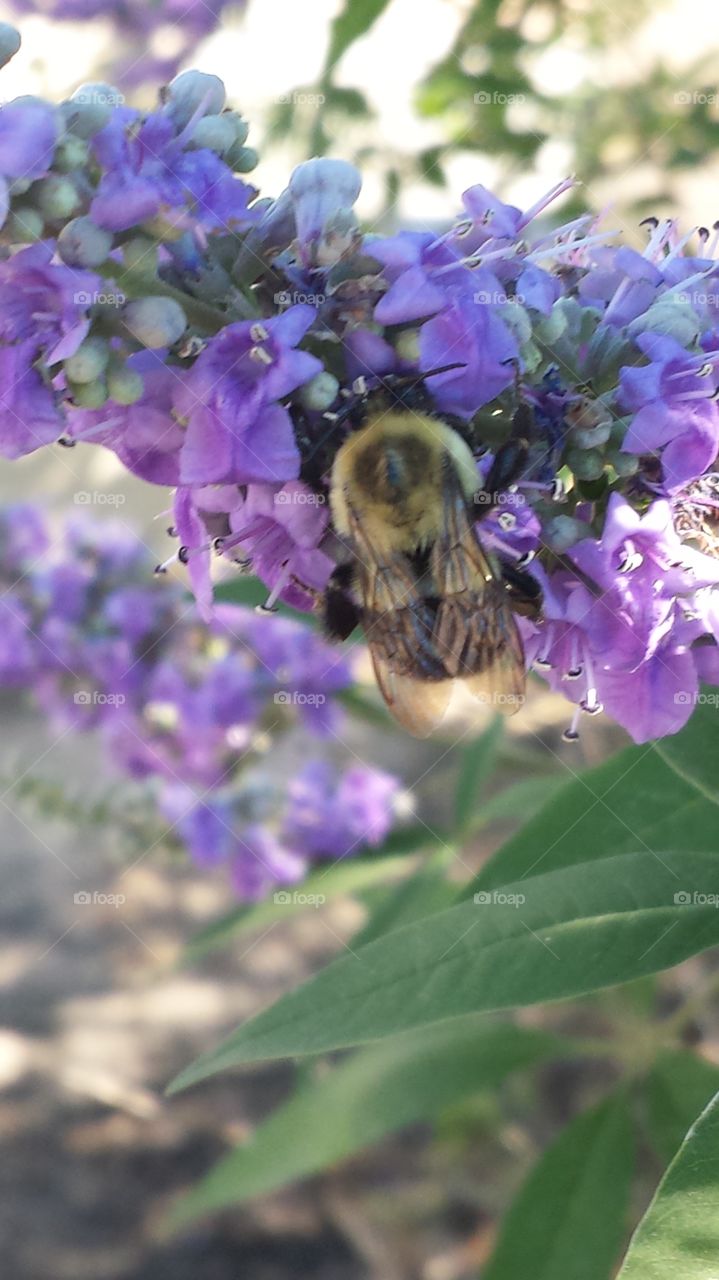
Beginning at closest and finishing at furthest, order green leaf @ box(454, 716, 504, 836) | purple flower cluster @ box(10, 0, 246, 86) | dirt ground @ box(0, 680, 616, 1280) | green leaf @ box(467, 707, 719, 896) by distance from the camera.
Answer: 1. green leaf @ box(467, 707, 719, 896)
2. green leaf @ box(454, 716, 504, 836)
3. dirt ground @ box(0, 680, 616, 1280)
4. purple flower cluster @ box(10, 0, 246, 86)

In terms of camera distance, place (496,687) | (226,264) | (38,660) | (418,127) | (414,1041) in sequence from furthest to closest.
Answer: (418,127) < (38,660) < (414,1041) < (496,687) < (226,264)

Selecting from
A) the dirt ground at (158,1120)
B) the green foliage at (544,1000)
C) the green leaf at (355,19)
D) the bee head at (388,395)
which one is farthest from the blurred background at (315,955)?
the bee head at (388,395)

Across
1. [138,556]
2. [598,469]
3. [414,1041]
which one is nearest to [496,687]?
[598,469]

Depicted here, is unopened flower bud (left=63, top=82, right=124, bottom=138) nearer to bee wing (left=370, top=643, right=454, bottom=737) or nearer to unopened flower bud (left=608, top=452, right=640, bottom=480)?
unopened flower bud (left=608, top=452, right=640, bottom=480)

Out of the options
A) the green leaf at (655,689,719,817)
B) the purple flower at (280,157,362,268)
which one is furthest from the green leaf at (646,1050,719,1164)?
the purple flower at (280,157,362,268)

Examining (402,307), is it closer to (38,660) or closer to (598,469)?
(598,469)

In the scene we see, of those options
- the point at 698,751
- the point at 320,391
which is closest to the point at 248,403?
the point at 320,391
